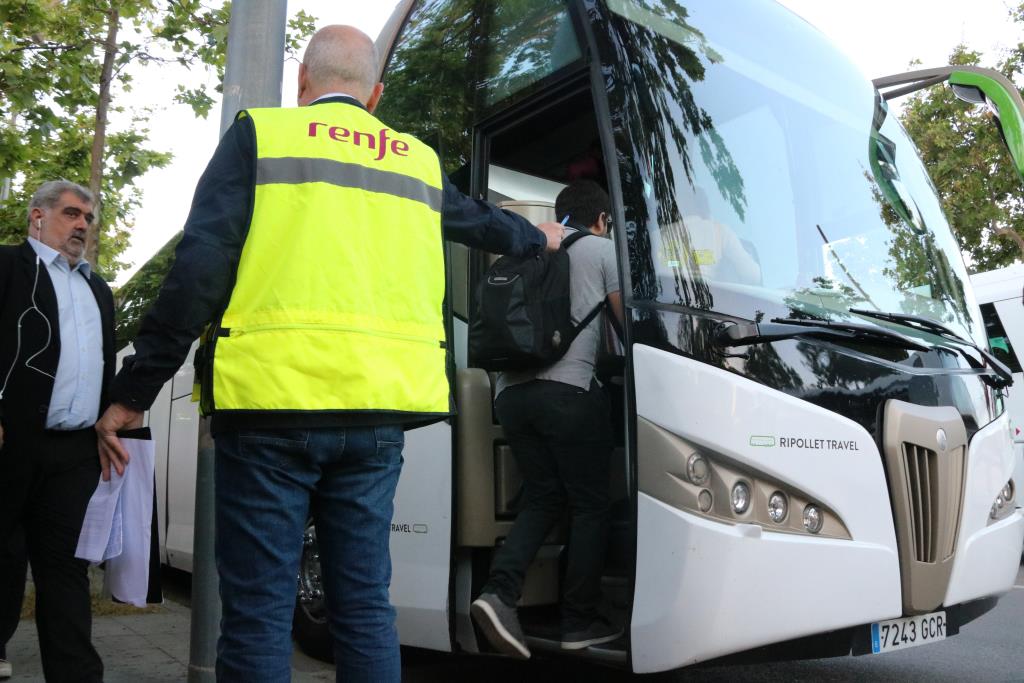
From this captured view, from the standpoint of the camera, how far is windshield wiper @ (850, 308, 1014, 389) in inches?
153

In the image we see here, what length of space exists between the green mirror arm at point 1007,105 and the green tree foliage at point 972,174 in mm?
15411

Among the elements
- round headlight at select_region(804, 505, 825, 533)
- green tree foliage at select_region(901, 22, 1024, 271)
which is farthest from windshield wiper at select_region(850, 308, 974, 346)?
green tree foliage at select_region(901, 22, 1024, 271)

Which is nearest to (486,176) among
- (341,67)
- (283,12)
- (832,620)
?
(283,12)

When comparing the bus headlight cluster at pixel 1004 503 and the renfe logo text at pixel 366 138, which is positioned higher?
the renfe logo text at pixel 366 138

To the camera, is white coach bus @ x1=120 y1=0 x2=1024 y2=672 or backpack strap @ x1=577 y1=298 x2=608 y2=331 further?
backpack strap @ x1=577 y1=298 x2=608 y2=331

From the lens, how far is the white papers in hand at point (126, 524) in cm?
378

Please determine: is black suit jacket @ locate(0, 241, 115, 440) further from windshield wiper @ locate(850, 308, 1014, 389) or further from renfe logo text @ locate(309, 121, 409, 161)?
windshield wiper @ locate(850, 308, 1014, 389)

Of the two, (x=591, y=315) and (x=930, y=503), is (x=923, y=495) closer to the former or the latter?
(x=930, y=503)

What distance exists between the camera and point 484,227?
119 inches

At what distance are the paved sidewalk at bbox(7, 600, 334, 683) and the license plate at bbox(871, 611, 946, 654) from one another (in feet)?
7.53

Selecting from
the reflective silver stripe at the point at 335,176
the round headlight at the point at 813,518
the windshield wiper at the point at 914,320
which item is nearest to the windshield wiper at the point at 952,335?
the windshield wiper at the point at 914,320

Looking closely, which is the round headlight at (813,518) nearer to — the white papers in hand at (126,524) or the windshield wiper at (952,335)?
the windshield wiper at (952,335)

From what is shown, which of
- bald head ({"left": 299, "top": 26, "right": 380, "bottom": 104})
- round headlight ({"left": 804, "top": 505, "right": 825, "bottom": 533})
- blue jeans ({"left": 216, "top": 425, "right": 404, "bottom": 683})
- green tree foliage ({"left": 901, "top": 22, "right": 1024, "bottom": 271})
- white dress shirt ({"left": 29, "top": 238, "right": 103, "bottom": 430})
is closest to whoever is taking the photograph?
blue jeans ({"left": 216, "top": 425, "right": 404, "bottom": 683})

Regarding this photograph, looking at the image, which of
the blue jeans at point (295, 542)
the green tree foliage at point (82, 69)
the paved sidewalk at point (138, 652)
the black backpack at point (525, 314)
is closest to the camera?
the blue jeans at point (295, 542)
